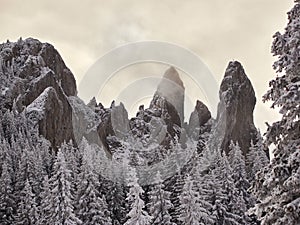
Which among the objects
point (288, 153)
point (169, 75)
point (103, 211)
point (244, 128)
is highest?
point (169, 75)

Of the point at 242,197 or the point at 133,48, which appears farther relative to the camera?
the point at 133,48

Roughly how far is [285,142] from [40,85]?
128m

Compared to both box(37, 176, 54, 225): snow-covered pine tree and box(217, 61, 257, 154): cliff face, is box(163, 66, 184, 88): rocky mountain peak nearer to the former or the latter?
box(217, 61, 257, 154): cliff face

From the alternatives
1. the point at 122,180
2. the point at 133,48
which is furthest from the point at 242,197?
the point at 133,48

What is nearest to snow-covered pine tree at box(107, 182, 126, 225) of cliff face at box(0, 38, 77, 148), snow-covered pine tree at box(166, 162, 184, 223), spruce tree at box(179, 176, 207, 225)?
snow-covered pine tree at box(166, 162, 184, 223)

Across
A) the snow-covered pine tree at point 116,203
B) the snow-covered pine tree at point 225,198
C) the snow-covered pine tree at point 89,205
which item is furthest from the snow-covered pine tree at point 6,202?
the snow-covered pine tree at point 225,198

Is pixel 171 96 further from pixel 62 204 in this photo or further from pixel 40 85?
pixel 62 204

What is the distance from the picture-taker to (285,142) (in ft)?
35.8

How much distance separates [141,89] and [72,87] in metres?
27.8

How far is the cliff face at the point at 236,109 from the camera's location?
12950 cm

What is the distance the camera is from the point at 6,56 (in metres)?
145

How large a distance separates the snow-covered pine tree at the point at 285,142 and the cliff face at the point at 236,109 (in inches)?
4524

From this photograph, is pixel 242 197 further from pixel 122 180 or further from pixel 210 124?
pixel 210 124

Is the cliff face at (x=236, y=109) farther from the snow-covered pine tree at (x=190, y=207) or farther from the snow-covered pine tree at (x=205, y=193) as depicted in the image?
the snow-covered pine tree at (x=190, y=207)
